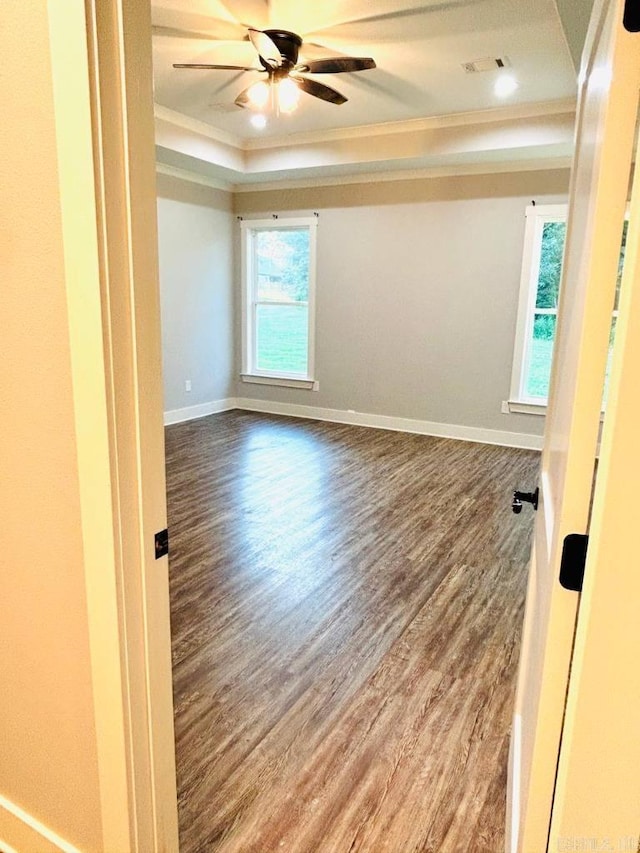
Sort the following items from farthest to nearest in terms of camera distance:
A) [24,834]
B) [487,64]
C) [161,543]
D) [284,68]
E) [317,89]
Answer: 1. [487,64]
2. [317,89]
3. [284,68]
4. [24,834]
5. [161,543]

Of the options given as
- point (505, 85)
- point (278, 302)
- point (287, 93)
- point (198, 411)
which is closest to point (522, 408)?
point (505, 85)

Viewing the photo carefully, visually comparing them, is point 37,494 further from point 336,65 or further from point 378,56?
point 378,56

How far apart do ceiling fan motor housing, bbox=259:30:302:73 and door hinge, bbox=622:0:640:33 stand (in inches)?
122

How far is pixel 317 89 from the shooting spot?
11.9ft

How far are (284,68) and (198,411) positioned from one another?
157 inches

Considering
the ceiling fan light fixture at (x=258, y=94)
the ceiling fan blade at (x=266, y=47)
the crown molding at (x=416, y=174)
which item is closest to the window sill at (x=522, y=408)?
the crown molding at (x=416, y=174)

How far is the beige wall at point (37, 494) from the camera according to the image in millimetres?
982

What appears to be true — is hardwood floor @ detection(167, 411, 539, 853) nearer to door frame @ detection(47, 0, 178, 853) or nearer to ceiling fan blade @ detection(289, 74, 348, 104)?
door frame @ detection(47, 0, 178, 853)

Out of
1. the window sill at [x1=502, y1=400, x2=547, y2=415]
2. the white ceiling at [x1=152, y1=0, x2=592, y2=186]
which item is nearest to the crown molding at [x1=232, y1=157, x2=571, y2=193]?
the white ceiling at [x1=152, y1=0, x2=592, y2=186]

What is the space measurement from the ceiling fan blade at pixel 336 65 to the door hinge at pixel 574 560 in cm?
324

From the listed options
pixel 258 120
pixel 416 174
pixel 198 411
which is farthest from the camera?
pixel 198 411

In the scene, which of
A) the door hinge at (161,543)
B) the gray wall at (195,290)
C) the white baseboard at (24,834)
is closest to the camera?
the door hinge at (161,543)

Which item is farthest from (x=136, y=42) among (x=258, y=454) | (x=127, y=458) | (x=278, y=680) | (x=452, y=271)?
(x=452, y=271)

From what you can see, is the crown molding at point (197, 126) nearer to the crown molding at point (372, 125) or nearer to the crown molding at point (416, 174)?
the crown molding at point (372, 125)
